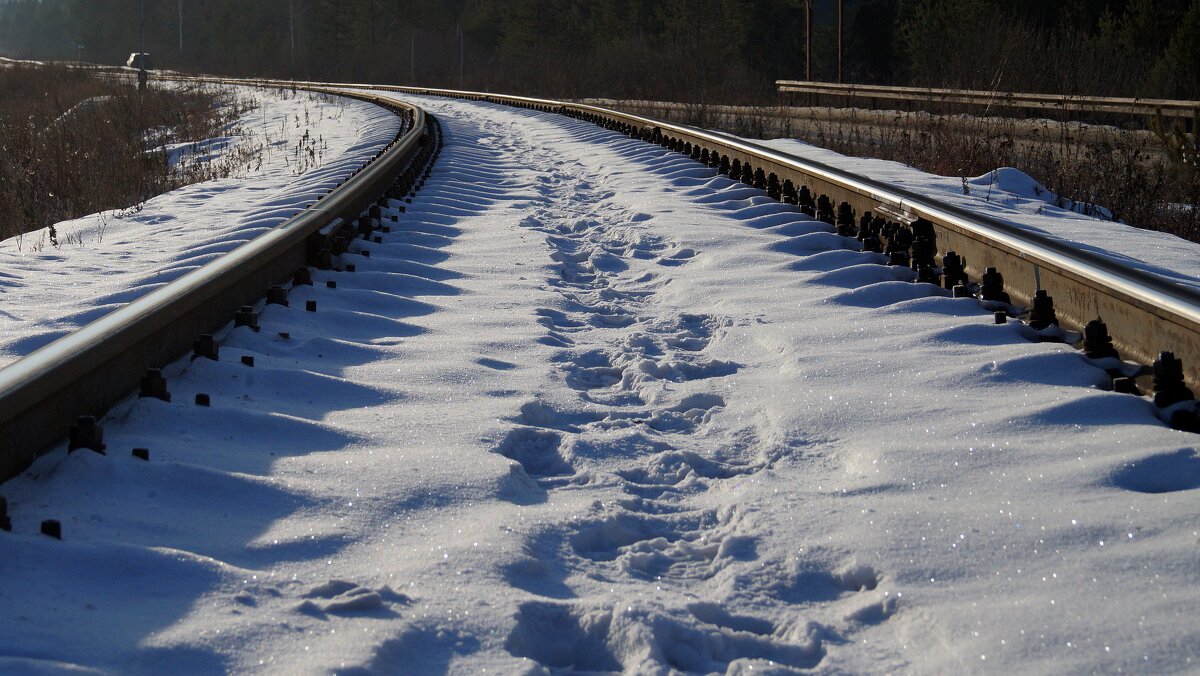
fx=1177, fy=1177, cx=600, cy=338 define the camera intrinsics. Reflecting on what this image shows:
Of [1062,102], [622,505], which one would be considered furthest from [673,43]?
[622,505]

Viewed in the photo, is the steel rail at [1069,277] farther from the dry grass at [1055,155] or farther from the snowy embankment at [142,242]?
the snowy embankment at [142,242]

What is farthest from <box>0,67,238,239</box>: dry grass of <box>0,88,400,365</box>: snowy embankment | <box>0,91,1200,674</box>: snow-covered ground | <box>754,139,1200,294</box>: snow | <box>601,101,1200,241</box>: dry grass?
<box>601,101,1200,241</box>: dry grass

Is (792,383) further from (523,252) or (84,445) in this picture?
(523,252)

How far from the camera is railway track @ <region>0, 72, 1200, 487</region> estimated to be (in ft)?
10.4

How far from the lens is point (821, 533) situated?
9.64ft

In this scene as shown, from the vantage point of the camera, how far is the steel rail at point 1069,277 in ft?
12.3

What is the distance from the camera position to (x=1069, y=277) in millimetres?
4484

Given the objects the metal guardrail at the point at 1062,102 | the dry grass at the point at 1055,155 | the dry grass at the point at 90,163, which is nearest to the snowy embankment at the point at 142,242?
the dry grass at the point at 90,163

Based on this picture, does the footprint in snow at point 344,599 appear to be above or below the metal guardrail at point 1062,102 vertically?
below

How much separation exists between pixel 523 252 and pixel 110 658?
17.1 feet

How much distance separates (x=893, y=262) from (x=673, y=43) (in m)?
58.4

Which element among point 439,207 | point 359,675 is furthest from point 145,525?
point 439,207

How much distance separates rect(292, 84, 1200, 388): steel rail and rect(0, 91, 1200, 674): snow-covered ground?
24cm

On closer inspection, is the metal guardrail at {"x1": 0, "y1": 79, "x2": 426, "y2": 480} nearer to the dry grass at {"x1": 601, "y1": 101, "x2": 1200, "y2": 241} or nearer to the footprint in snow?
the footprint in snow
